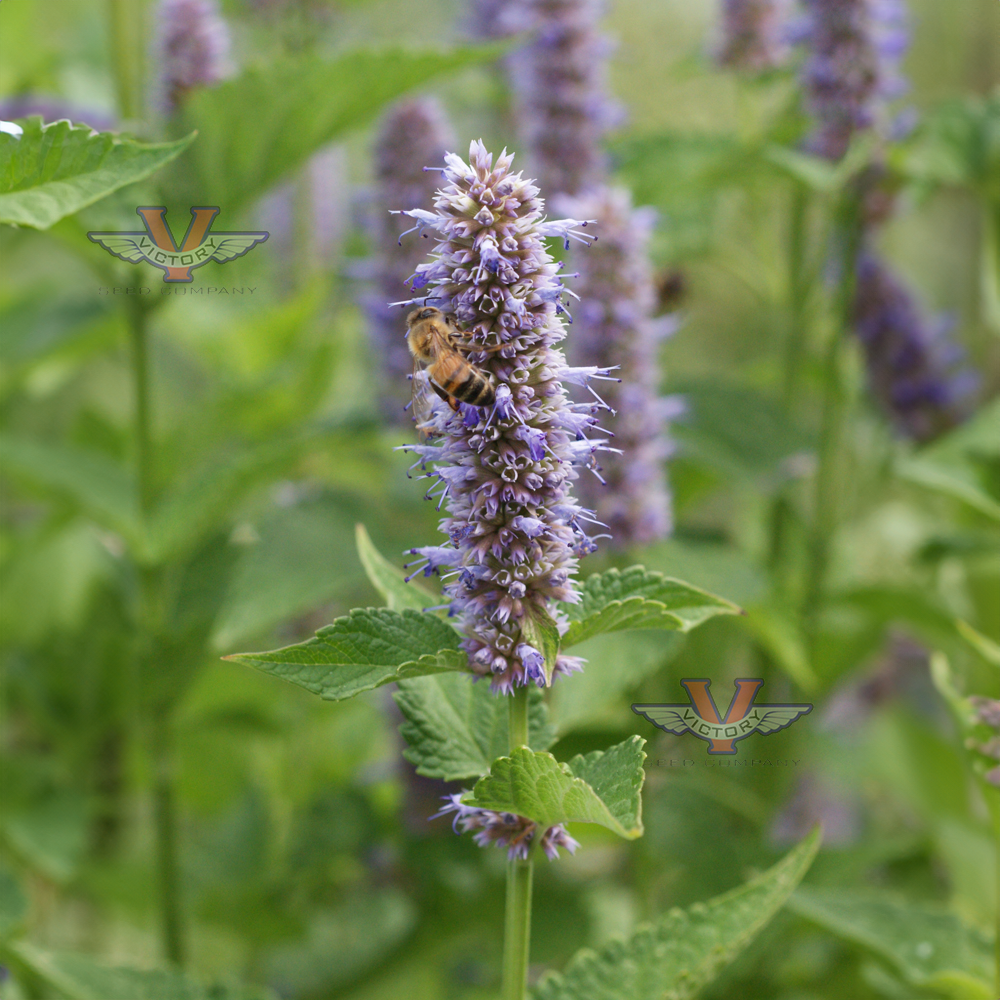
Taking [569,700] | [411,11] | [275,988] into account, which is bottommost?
[275,988]

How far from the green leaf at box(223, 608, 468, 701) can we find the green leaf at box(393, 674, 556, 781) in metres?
0.05

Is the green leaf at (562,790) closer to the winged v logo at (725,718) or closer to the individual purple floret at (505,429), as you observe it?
the individual purple floret at (505,429)

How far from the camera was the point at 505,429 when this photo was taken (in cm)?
44

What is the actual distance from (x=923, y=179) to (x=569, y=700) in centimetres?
59

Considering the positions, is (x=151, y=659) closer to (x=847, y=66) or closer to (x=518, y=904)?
(x=518, y=904)

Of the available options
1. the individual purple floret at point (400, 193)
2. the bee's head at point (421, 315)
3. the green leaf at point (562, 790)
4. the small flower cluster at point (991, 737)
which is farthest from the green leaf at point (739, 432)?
the green leaf at point (562, 790)

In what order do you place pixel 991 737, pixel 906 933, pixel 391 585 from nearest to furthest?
1. pixel 391 585
2. pixel 991 737
3. pixel 906 933

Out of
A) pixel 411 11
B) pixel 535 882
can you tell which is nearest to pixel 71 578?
pixel 535 882

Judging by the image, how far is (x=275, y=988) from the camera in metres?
1.15

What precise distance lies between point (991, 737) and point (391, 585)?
14.6 inches

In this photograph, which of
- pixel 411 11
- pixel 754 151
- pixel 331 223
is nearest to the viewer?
pixel 754 151

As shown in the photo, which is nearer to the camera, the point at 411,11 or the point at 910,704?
the point at 910,704

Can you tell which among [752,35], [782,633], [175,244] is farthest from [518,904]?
[752,35]

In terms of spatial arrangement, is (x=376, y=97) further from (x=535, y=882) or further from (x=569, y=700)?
(x=535, y=882)
